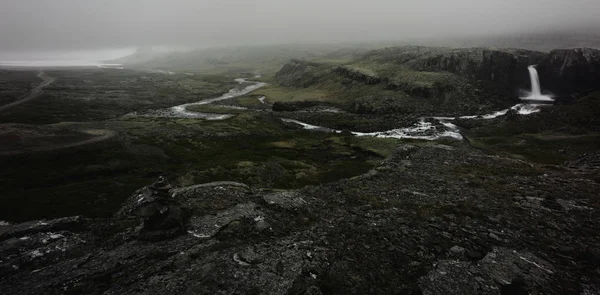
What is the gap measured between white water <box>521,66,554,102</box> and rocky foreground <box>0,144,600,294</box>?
11656cm

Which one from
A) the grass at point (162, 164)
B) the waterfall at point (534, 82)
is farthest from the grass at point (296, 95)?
the waterfall at point (534, 82)

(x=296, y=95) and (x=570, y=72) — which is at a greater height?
(x=570, y=72)

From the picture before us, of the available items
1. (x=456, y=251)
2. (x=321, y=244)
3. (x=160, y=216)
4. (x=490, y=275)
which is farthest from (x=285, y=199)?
(x=490, y=275)

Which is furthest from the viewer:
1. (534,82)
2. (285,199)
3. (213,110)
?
(534,82)

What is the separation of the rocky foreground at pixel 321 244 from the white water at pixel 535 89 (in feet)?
382

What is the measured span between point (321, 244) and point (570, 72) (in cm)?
17124

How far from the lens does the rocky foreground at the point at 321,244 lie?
25.7m

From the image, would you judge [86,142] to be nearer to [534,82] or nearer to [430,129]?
[430,129]

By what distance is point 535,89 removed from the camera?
487 feet

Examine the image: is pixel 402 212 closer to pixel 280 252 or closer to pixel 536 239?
pixel 536 239

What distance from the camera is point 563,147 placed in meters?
76.6

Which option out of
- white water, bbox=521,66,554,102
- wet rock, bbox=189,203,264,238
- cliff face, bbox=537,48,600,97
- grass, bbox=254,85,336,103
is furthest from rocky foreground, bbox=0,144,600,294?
cliff face, bbox=537,48,600,97

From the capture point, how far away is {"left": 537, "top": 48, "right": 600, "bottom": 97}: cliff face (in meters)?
138

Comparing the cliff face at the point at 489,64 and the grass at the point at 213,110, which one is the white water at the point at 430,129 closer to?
the grass at the point at 213,110
